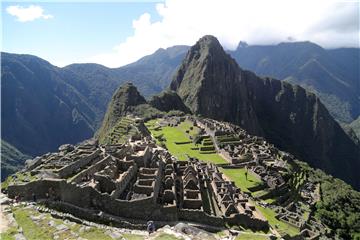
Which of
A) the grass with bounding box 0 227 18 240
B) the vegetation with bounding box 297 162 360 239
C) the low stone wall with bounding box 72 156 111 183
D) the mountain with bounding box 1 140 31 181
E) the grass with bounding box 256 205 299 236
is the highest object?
the low stone wall with bounding box 72 156 111 183

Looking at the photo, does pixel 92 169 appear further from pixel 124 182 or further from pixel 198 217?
pixel 198 217

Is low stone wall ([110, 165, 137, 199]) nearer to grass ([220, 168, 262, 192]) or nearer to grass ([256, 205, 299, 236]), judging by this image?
grass ([256, 205, 299, 236])

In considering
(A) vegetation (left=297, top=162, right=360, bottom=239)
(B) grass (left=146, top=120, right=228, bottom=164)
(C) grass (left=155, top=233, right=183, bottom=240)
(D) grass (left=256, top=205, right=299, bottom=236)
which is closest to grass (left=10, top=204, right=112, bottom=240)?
(C) grass (left=155, top=233, right=183, bottom=240)

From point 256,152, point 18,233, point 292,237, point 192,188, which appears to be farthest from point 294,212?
point 18,233

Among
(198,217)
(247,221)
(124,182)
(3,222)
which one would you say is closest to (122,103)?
(124,182)

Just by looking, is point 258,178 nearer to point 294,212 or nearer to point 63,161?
point 294,212

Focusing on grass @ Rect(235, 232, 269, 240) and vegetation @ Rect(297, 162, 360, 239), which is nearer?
grass @ Rect(235, 232, 269, 240)
